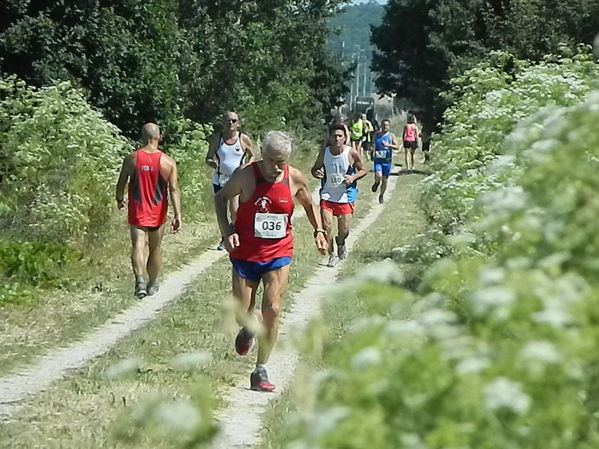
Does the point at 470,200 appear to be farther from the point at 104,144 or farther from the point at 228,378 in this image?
the point at 104,144

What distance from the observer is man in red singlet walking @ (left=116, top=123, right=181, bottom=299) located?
12086 mm

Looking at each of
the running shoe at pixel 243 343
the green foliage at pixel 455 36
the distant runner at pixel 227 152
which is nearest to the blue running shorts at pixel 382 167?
the green foliage at pixel 455 36

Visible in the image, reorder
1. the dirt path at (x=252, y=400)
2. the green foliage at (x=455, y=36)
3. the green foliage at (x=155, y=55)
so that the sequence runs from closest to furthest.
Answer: the dirt path at (x=252, y=400)
the green foliage at (x=155, y=55)
the green foliage at (x=455, y=36)

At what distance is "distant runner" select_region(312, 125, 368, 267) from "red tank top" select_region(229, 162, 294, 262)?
6263mm

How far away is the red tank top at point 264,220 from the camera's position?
8586mm

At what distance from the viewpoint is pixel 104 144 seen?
1647 centimetres

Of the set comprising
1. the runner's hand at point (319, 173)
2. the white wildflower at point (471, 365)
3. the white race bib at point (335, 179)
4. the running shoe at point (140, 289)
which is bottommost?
the running shoe at point (140, 289)

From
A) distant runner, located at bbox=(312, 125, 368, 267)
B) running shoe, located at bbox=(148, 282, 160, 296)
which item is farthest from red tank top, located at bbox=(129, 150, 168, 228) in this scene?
distant runner, located at bbox=(312, 125, 368, 267)

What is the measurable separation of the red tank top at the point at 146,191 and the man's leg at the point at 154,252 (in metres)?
0.15

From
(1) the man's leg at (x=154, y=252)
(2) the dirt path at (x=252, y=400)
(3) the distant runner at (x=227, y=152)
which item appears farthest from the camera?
(3) the distant runner at (x=227, y=152)

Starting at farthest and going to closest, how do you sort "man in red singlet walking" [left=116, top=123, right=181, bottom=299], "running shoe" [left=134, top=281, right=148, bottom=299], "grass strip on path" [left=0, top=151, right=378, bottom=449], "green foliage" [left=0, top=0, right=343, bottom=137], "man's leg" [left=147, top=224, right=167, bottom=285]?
"green foliage" [left=0, top=0, right=343, bottom=137] → "running shoe" [left=134, top=281, right=148, bottom=299] → "man's leg" [left=147, top=224, right=167, bottom=285] → "man in red singlet walking" [left=116, top=123, right=181, bottom=299] → "grass strip on path" [left=0, top=151, right=378, bottom=449]

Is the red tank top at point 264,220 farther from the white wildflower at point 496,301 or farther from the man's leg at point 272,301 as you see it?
the white wildflower at point 496,301

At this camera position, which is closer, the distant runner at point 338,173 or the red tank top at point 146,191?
the red tank top at point 146,191

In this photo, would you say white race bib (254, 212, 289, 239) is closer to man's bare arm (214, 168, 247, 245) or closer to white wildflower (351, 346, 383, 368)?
man's bare arm (214, 168, 247, 245)
